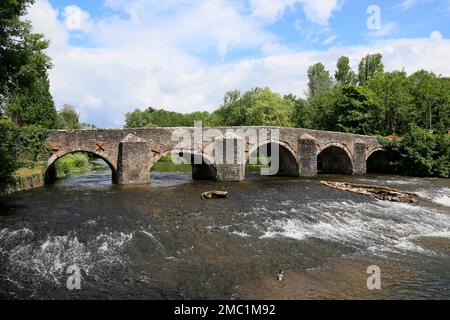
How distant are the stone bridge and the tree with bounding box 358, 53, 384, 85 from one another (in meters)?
40.7

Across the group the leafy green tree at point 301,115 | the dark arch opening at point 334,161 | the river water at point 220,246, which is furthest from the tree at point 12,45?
the leafy green tree at point 301,115

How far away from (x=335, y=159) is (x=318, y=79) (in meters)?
40.5

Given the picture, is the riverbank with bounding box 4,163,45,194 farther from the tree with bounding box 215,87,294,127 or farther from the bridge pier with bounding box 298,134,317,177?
the tree with bounding box 215,87,294,127

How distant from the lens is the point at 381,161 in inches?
1556

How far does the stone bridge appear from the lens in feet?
84.1

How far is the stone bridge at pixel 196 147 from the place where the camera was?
84.1 ft

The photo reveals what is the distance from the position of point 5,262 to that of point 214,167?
709 inches

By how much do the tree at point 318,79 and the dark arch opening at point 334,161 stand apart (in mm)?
37249

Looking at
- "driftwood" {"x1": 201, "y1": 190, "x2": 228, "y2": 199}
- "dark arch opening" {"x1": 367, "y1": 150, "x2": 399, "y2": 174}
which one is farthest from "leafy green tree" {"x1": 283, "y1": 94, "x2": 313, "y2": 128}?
"driftwood" {"x1": 201, "y1": 190, "x2": 228, "y2": 199}

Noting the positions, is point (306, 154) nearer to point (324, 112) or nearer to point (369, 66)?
point (324, 112)

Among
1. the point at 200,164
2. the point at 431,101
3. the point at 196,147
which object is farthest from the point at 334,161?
the point at 431,101

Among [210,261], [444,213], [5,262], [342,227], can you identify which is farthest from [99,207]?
[444,213]

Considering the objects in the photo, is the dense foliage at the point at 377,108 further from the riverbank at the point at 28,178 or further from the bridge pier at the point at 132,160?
the riverbank at the point at 28,178

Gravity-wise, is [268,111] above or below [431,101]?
below
